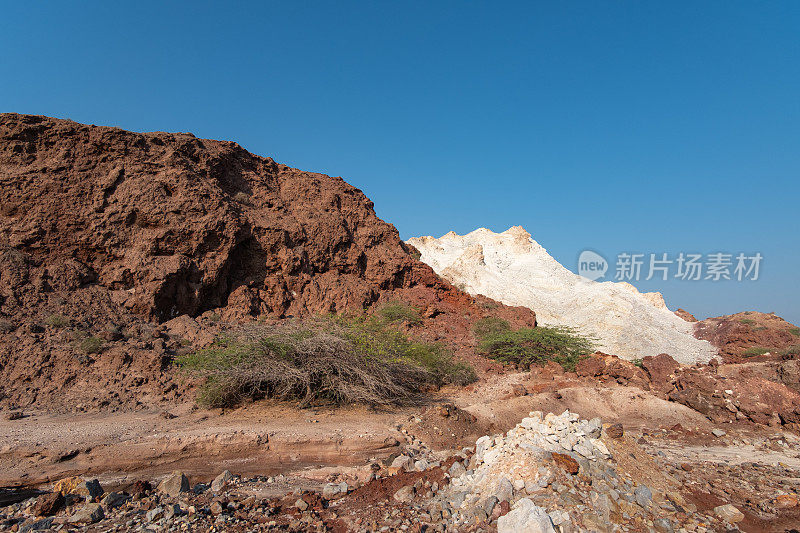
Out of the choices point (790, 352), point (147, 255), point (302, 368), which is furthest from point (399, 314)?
point (790, 352)

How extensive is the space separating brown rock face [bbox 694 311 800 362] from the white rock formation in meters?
0.82

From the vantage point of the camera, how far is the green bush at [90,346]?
8.89m

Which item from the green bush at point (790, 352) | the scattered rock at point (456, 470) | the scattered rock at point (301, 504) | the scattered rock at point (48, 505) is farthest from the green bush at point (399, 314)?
the green bush at point (790, 352)

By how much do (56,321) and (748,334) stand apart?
2828cm

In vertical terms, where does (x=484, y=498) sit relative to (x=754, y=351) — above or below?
below

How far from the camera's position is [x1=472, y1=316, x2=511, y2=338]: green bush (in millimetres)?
16606

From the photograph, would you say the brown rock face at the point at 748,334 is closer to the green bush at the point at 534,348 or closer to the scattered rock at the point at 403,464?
the green bush at the point at 534,348

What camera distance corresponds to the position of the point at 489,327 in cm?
1681

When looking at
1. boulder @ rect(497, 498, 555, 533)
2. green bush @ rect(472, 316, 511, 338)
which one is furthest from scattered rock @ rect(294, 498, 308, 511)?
green bush @ rect(472, 316, 511, 338)

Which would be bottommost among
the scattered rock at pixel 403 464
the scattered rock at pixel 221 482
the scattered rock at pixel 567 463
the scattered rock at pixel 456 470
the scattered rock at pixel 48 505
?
the scattered rock at pixel 48 505

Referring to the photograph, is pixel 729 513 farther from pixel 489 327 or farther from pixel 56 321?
pixel 56 321

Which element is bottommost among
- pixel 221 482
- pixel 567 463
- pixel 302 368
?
pixel 221 482

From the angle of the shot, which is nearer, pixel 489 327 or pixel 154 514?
pixel 154 514

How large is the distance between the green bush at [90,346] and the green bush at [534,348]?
1122cm
